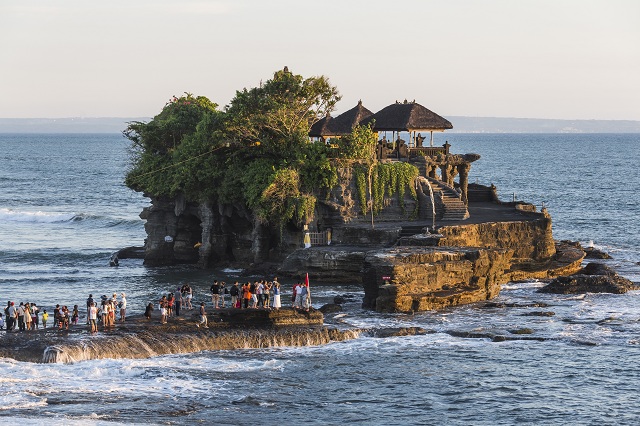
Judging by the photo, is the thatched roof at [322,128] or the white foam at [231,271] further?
the thatched roof at [322,128]

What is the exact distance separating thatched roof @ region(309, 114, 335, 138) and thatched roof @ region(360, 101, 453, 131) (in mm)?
2158

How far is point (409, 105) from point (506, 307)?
19620 mm

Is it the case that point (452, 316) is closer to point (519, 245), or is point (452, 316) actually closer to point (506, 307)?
point (506, 307)

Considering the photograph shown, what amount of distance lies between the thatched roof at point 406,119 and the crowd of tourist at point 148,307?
18841mm

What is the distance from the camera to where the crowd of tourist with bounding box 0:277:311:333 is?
43.0 metres

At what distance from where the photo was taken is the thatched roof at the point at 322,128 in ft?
220

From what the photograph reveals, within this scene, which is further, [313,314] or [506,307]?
[506,307]

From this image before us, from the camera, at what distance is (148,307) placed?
4497cm

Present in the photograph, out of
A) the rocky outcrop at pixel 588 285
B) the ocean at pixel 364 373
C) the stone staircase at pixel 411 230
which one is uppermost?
the stone staircase at pixel 411 230

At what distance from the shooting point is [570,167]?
173250 millimetres

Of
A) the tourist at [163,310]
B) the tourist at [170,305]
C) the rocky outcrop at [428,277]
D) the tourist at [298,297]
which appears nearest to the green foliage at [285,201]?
the rocky outcrop at [428,277]

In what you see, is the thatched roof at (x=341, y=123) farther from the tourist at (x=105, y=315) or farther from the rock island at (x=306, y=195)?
the tourist at (x=105, y=315)

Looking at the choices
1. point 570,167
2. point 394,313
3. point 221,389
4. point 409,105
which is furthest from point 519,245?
point 570,167

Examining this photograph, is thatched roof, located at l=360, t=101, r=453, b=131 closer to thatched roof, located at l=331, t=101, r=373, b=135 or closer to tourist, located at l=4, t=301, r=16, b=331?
thatched roof, located at l=331, t=101, r=373, b=135
